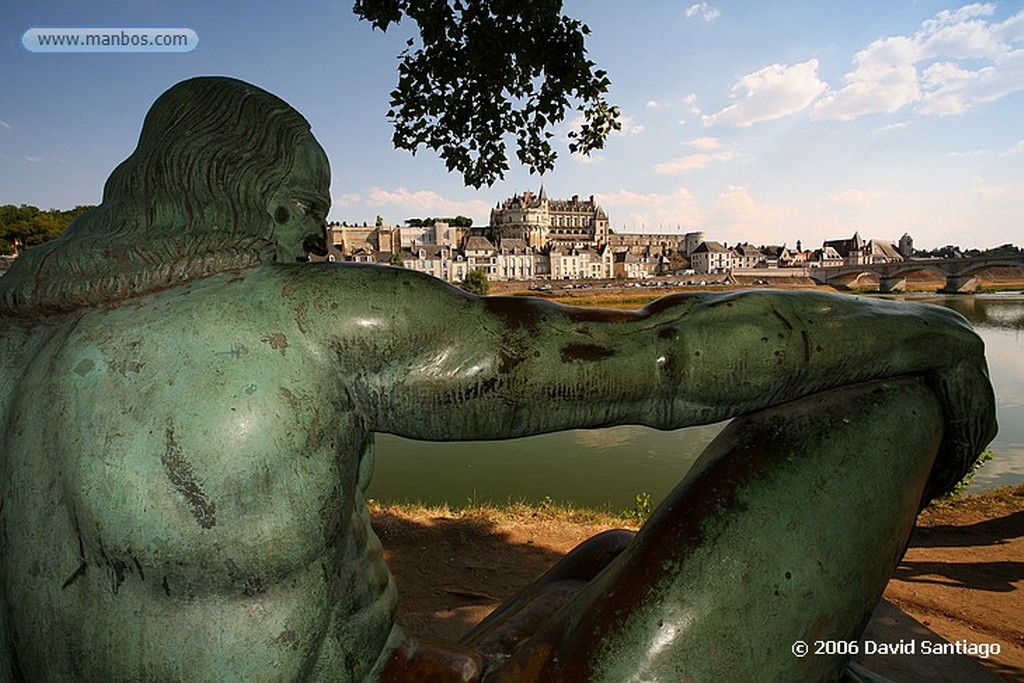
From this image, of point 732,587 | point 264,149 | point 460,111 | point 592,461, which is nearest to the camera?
point 732,587

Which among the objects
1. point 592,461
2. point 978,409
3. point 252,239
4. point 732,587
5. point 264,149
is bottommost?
point 592,461

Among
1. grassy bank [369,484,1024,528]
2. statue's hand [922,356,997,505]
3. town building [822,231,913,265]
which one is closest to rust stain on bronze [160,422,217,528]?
statue's hand [922,356,997,505]

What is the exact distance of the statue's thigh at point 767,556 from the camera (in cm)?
125

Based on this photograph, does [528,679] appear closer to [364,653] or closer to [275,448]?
[364,653]

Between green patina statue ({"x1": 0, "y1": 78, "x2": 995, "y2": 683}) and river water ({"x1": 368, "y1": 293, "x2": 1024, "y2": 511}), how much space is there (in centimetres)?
882

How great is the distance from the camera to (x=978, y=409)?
1.48 metres

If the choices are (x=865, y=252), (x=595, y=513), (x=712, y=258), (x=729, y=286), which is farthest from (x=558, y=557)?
(x=865, y=252)

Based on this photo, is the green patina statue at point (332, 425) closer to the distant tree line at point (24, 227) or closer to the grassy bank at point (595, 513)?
the grassy bank at point (595, 513)

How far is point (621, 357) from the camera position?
1.32 meters

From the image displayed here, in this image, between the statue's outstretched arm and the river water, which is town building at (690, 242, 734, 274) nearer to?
the river water

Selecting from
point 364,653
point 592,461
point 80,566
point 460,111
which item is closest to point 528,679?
point 364,653

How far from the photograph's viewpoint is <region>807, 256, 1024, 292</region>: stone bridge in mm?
51250

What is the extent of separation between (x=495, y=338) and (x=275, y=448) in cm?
45

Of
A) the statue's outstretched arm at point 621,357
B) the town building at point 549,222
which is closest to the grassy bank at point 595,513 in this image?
the statue's outstretched arm at point 621,357
